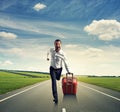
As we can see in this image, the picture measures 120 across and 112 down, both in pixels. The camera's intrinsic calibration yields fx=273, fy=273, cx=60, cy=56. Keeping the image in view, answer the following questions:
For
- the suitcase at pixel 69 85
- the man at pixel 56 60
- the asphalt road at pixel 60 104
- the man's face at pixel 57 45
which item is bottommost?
the asphalt road at pixel 60 104

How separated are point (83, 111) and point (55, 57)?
3.02 metres

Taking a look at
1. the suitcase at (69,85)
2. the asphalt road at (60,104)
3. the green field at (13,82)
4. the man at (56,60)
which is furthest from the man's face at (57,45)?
the green field at (13,82)

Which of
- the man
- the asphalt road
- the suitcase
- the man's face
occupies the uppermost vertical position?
the man's face

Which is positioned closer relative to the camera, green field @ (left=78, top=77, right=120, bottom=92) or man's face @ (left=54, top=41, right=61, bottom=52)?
man's face @ (left=54, top=41, right=61, bottom=52)

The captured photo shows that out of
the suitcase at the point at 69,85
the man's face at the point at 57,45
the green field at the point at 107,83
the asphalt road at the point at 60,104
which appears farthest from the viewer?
the green field at the point at 107,83

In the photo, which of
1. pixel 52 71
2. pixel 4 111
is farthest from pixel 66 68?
pixel 4 111

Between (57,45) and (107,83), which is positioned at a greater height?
(57,45)

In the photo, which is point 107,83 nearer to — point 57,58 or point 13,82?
point 13,82

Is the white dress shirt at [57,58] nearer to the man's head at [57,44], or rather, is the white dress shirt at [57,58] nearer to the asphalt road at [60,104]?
the man's head at [57,44]

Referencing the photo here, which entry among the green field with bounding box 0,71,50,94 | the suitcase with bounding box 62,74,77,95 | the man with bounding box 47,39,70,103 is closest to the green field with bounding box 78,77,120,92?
the green field with bounding box 0,71,50,94

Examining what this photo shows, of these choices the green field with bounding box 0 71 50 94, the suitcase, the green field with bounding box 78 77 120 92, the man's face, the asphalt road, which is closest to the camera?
the asphalt road

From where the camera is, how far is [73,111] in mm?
9961

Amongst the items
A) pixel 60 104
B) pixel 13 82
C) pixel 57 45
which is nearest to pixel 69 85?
pixel 60 104

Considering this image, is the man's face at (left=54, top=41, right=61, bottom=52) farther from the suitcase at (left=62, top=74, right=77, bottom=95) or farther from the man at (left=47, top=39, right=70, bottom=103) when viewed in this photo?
the suitcase at (left=62, top=74, right=77, bottom=95)
